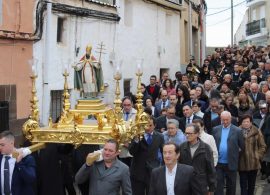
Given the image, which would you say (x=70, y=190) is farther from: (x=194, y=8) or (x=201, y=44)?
(x=201, y=44)

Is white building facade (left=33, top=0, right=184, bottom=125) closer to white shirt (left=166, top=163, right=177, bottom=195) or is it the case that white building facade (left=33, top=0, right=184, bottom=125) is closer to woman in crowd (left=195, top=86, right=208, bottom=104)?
woman in crowd (left=195, top=86, right=208, bottom=104)

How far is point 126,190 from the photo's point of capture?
18.9ft

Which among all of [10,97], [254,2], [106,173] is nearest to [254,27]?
[254,2]

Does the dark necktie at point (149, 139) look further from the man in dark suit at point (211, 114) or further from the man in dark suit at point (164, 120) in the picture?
the man in dark suit at point (211, 114)

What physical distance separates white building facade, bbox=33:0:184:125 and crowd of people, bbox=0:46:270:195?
2319mm

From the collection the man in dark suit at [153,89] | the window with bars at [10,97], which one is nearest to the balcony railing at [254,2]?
the man in dark suit at [153,89]

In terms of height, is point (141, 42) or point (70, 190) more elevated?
point (141, 42)

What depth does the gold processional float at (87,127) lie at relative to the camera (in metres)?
6.52

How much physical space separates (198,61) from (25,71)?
18091mm

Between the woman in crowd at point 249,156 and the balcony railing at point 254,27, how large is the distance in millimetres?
31838

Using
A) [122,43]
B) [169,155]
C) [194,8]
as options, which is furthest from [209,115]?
[194,8]

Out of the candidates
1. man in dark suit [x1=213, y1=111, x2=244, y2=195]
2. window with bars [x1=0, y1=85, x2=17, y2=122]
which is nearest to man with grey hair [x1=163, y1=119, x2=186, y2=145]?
man in dark suit [x1=213, y1=111, x2=244, y2=195]

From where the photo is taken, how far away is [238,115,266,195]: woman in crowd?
30.6 feet

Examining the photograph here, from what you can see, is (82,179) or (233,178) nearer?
(82,179)
